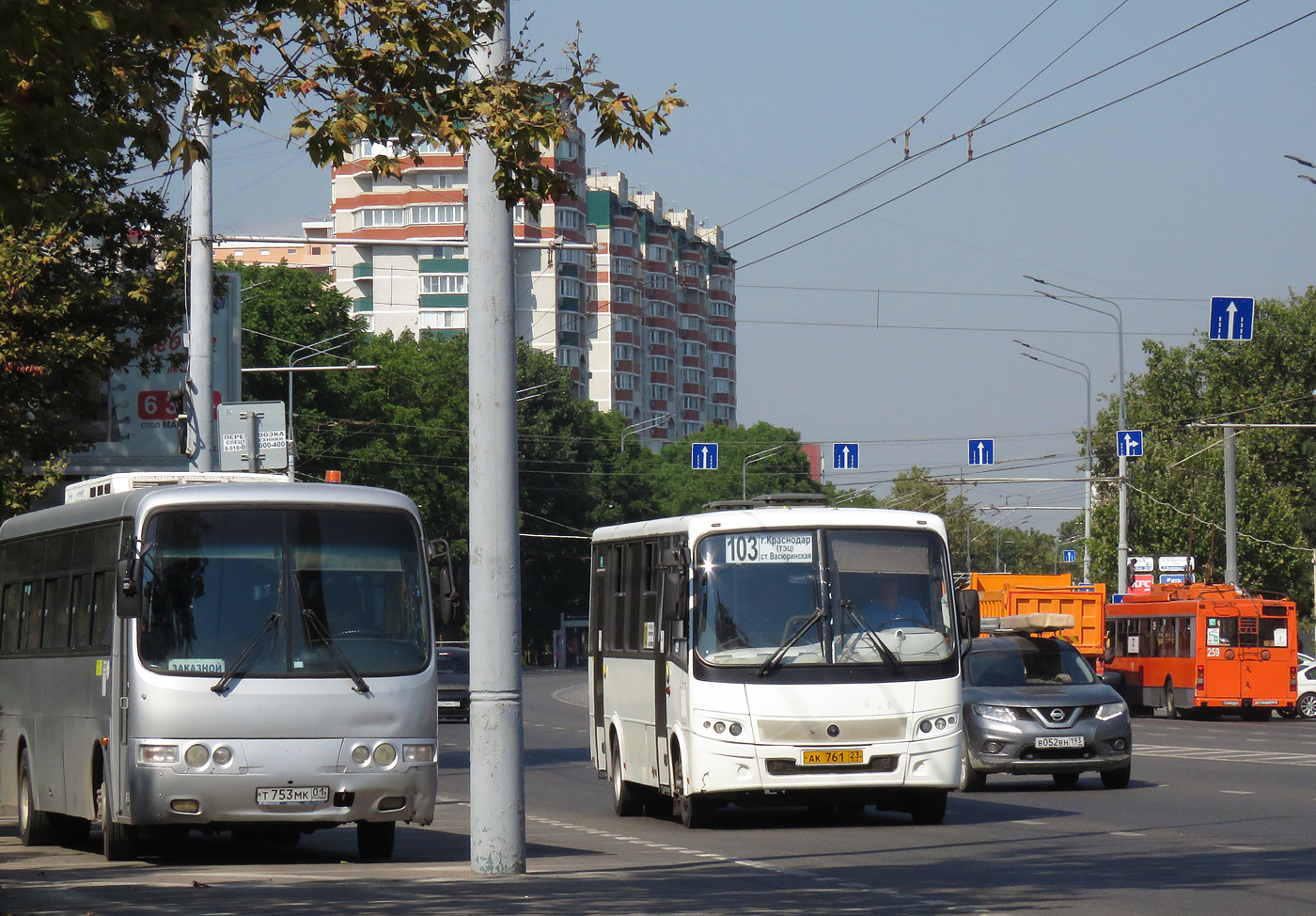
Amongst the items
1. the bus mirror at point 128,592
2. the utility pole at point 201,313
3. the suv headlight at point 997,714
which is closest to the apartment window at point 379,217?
the utility pole at point 201,313

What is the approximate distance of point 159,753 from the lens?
14062 millimetres

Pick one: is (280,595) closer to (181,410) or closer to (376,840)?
(376,840)

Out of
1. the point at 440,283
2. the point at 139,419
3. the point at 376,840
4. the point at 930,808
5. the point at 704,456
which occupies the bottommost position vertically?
the point at 930,808

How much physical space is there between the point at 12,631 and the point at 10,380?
6.06 m

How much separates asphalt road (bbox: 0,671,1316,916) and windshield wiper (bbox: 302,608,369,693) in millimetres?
1251

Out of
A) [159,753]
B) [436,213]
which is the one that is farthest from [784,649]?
[436,213]

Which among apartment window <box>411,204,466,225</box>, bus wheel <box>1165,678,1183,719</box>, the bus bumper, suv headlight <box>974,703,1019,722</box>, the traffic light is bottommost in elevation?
bus wheel <box>1165,678,1183,719</box>

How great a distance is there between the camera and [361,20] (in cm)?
1148

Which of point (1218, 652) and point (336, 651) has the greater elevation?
point (336, 651)

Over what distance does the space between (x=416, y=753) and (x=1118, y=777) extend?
9.83 m

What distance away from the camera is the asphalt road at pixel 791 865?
11.4 metres

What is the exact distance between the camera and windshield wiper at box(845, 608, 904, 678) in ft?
55.9

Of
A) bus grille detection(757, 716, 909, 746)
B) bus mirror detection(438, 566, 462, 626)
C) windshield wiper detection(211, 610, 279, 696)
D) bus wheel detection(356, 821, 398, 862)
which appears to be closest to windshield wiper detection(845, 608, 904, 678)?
bus grille detection(757, 716, 909, 746)

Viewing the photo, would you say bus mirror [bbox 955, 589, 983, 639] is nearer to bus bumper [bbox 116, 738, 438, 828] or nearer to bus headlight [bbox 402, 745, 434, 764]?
bus headlight [bbox 402, 745, 434, 764]
